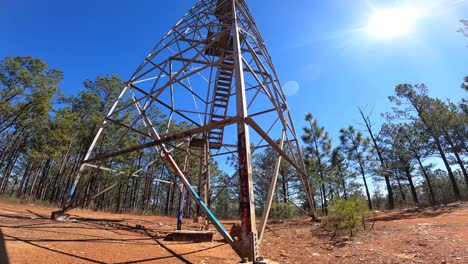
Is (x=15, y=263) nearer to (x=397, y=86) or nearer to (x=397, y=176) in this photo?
(x=397, y=86)

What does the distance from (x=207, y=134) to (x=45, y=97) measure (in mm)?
20833

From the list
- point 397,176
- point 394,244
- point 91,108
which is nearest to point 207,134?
point 394,244

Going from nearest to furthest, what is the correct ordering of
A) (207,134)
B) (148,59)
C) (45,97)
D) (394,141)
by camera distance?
1. (148,59)
2. (207,134)
3. (45,97)
4. (394,141)

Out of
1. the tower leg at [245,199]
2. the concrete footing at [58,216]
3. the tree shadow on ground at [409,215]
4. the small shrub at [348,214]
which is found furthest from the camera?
the tree shadow on ground at [409,215]

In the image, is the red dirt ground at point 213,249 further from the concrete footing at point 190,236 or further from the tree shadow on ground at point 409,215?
the tree shadow on ground at point 409,215

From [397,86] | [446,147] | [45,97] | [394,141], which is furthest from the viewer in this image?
[394,141]

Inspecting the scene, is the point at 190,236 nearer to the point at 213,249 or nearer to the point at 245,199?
the point at 213,249

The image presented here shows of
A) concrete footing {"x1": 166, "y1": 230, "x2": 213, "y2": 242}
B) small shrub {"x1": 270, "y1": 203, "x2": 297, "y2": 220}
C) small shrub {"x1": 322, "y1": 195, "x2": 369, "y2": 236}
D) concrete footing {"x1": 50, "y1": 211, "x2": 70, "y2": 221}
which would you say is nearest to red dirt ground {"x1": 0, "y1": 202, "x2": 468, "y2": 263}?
concrete footing {"x1": 166, "y1": 230, "x2": 213, "y2": 242}

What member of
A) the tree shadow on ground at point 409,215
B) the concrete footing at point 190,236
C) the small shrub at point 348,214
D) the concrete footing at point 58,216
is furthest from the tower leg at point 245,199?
the tree shadow on ground at point 409,215

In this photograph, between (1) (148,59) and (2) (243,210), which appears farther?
(1) (148,59)

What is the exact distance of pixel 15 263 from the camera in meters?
2.88

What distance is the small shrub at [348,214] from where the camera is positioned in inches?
249

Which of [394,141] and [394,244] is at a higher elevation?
[394,141]

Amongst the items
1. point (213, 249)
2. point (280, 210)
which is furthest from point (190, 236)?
point (280, 210)
